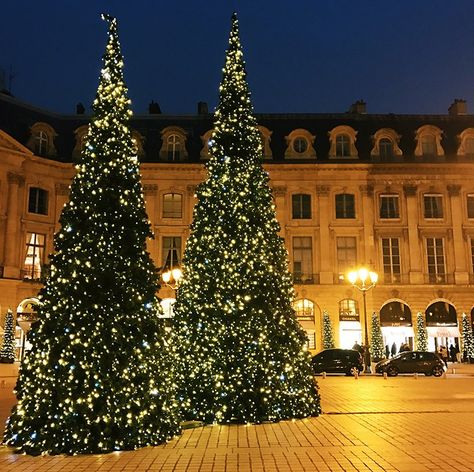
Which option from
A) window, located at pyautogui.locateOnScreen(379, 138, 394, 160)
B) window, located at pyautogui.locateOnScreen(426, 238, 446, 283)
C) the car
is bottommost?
the car

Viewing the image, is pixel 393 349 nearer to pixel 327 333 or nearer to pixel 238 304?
pixel 327 333

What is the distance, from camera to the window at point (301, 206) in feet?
146

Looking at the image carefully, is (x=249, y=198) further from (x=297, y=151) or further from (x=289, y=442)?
(x=297, y=151)

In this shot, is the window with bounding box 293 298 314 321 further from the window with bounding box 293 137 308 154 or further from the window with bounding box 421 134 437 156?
the window with bounding box 421 134 437 156

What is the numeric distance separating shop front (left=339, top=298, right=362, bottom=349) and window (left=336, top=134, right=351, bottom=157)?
36.1ft

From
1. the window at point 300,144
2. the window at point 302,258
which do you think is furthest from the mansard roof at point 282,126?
the window at point 302,258

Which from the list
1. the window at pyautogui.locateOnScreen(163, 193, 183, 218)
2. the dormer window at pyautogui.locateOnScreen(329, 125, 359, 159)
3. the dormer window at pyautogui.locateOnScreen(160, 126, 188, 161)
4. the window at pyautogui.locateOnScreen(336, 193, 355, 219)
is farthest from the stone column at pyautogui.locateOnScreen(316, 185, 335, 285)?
the dormer window at pyautogui.locateOnScreen(160, 126, 188, 161)

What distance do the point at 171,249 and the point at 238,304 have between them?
104ft

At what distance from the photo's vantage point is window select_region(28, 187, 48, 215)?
42.4 m

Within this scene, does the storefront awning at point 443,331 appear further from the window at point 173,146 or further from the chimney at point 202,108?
the chimney at point 202,108

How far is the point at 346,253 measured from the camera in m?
44.1

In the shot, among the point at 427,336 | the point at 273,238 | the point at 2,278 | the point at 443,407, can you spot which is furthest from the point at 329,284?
the point at 273,238

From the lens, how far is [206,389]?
40.6ft

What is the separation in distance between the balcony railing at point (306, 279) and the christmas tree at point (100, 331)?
108 ft
